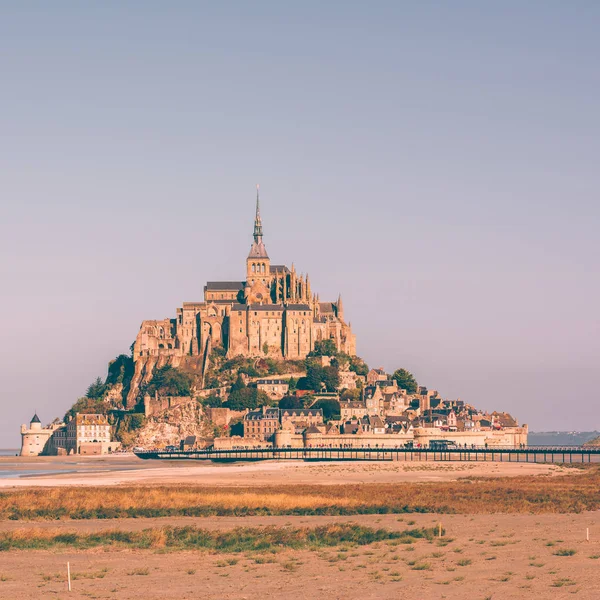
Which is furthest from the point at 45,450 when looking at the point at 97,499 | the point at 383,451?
the point at 97,499

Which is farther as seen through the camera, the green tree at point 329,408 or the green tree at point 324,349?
the green tree at point 324,349

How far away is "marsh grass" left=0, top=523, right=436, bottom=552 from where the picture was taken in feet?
139

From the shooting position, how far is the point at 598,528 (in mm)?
45750

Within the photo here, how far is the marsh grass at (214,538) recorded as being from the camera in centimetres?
4231

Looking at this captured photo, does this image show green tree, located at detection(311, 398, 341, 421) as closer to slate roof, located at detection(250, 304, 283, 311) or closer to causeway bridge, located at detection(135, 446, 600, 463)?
causeway bridge, located at detection(135, 446, 600, 463)

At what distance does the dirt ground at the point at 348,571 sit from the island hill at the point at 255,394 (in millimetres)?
125180

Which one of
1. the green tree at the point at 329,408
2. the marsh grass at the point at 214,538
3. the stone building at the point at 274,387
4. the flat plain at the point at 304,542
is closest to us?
the flat plain at the point at 304,542

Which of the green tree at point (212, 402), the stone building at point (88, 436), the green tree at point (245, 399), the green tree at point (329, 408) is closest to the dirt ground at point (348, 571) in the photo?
the green tree at point (329, 408)

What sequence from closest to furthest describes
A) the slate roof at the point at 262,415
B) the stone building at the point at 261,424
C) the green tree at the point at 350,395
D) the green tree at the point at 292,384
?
1. the stone building at the point at 261,424
2. the slate roof at the point at 262,415
3. the green tree at the point at 350,395
4. the green tree at the point at 292,384

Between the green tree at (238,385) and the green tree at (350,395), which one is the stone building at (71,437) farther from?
the green tree at (350,395)

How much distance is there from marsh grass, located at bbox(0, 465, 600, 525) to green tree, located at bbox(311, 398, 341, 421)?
101601 millimetres

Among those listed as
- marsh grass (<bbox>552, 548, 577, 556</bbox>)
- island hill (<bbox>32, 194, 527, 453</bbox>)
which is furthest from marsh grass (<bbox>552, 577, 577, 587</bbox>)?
island hill (<bbox>32, 194, 527, 453</bbox>)

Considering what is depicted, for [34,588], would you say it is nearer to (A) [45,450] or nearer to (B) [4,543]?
(B) [4,543]

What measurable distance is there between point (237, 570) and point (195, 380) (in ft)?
500
